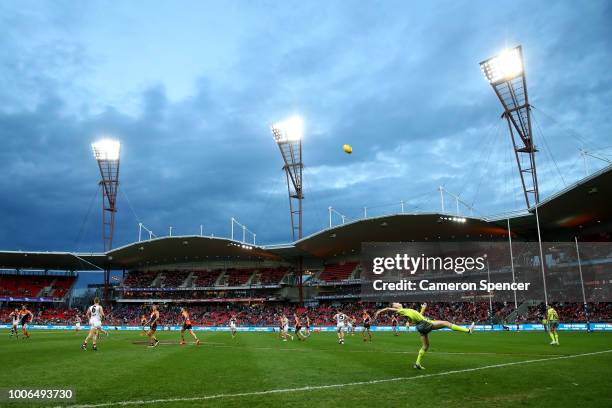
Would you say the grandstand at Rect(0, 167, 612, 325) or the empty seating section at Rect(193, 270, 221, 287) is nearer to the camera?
the grandstand at Rect(0, 167, 612, 325)

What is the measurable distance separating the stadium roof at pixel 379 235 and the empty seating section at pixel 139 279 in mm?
1618

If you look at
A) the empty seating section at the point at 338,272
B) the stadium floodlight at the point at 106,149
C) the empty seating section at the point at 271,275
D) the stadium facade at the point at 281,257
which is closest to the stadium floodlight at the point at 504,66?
the stadium facade at the point at 281,257

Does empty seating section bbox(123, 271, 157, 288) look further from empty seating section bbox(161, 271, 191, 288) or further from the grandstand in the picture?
empty seating section bbox(161, 271, 191, 288)

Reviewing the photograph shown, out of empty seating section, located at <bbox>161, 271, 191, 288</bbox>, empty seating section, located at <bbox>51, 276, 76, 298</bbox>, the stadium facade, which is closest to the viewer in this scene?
the stadium facade

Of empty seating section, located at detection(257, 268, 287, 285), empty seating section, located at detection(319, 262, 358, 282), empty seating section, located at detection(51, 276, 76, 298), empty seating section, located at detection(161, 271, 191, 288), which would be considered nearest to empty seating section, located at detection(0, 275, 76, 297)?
empty seating section, located at detection(51, 276, 76, 298)

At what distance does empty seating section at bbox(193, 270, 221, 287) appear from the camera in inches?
2886

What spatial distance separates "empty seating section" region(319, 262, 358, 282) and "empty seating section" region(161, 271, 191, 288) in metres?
25.2

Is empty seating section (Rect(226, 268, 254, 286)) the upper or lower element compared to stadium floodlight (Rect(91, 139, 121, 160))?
lower

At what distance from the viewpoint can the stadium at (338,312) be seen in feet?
31.1

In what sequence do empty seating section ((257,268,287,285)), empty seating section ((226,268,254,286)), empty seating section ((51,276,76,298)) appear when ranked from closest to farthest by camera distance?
empty seating section ((257,268,287,285)), empty seating section ((226,268,254,286)), empty seating section ((51,276,76,298))

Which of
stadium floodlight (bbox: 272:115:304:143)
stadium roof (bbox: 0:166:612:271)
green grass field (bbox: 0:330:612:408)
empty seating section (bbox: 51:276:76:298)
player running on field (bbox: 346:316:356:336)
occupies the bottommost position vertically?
player running on field (bbox: 346:316:356:336)

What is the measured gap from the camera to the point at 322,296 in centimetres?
6512

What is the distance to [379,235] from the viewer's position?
57000mm

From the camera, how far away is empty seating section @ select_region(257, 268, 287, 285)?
6894 cm
